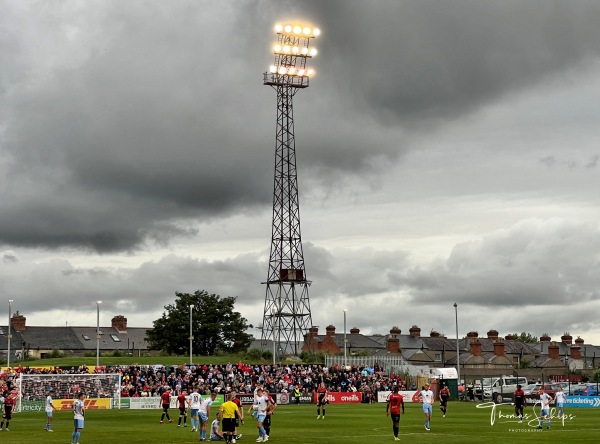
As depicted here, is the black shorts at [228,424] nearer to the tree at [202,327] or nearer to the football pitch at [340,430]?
the football pitch at [340,430]

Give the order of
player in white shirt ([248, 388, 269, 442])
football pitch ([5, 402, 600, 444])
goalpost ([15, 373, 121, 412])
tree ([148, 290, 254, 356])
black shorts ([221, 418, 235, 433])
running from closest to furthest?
1. black shorts ([221, 418, 235, 433])
2. player in white shirt ([248, 388, 269, 442])
3. football pitch ([5, 402, 600, 444])
4. goalpost ([15, 373, 121, 412])
5. tree ([148, 290, 254, 356])

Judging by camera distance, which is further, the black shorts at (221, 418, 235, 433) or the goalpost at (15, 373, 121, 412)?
the goalpost at (15, 373, 121, 412)

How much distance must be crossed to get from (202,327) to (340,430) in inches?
3660

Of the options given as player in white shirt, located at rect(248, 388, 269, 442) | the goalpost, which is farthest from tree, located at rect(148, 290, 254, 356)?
player in white shirt, located at rect(248, 388, 269, 442)

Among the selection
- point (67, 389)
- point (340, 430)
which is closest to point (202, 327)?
point (67, 389)

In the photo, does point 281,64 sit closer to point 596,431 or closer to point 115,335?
point 596,431

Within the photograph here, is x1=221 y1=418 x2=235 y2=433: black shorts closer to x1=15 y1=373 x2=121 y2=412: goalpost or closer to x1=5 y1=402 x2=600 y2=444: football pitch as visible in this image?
x1=5 y1=402 x2=600 y2=444: football pitch

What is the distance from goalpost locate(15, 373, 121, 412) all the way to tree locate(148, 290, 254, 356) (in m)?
61.0

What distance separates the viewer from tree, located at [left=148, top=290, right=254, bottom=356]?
13325cm

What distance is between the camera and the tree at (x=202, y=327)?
133250mm

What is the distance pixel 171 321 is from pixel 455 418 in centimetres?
8508

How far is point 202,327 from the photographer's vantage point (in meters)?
134

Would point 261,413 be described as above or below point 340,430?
above

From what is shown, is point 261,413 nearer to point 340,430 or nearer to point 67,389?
point 340,430
